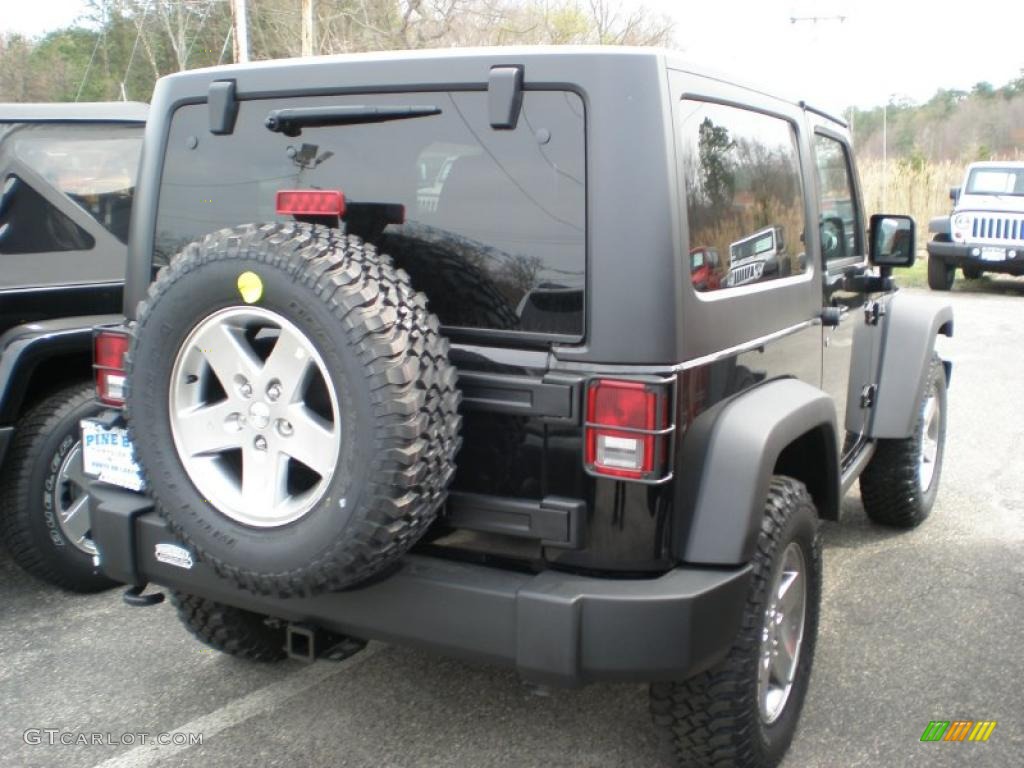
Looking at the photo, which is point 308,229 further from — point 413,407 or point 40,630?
point 40,630

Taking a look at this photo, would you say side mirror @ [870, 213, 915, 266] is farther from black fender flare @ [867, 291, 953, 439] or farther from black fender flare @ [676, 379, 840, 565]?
black fender flare @ [676, 379, 840, 565]

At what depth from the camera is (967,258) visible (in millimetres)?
15195

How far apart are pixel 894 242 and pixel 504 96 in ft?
7.81

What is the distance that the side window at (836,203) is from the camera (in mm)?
3760

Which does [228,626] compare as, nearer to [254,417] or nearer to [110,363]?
[110,363]

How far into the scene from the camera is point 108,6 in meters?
41.6

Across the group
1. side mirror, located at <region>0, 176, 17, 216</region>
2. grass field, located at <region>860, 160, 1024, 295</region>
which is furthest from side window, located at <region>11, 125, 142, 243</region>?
grass field, located at <region>860, 160, 1024, 295</region>

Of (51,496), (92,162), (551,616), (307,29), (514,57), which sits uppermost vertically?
(307,29)

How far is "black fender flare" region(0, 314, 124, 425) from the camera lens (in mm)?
3887

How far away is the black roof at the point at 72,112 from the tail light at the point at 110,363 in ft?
5.49

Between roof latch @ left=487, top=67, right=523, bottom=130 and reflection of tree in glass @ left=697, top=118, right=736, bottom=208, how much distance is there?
1.64 ft

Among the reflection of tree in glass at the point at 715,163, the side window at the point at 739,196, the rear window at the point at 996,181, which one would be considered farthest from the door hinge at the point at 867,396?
the rear window at the point at 996,181

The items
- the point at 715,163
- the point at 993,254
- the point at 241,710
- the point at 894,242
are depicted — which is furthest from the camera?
the point at 993,254

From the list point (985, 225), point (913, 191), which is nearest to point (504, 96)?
point (985, 225)
